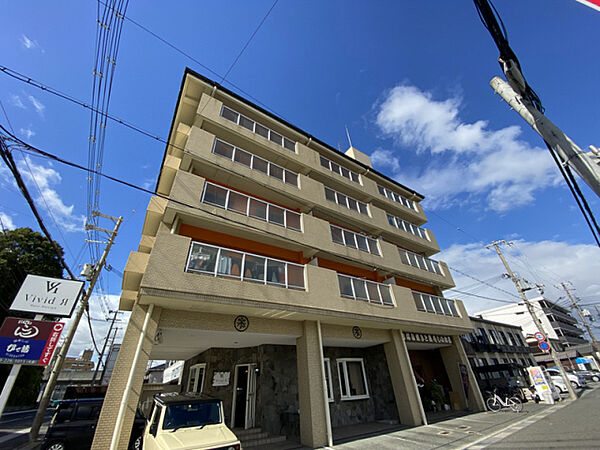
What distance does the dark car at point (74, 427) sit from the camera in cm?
749

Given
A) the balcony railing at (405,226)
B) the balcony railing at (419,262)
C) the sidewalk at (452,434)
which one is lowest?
the sidewalk at (452,434)

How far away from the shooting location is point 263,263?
887 cm

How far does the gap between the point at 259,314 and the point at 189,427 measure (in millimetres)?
3620

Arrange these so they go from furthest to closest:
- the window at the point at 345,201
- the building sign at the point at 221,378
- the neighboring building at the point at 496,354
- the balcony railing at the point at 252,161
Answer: the neighboring building at the point at 496,354 < the window at the point at 345,201 < the building sign at the point at 221,378 < the balcony railing at the point at 252,161

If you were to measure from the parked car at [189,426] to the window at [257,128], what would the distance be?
1183 cm

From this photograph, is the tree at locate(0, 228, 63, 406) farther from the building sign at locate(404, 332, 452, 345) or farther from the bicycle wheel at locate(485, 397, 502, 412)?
the bicycle wheel at locate(485, 397, 502, 412)

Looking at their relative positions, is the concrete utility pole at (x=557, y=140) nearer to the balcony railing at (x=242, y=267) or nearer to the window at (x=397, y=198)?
the balcony railing at (x=242, y=267)

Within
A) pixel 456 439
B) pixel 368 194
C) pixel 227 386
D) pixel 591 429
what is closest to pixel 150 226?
pixel 227 386

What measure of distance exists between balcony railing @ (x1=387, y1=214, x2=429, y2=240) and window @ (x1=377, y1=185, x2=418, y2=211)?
1.97m

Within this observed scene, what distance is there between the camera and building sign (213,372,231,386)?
37.2 ft

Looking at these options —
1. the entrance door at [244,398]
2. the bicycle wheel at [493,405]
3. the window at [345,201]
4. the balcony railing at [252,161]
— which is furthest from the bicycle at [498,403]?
the balcony railing at [252,161]

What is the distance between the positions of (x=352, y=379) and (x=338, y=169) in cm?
1235

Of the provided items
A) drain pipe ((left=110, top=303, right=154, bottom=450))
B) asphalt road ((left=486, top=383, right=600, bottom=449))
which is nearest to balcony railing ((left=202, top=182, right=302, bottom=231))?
drain pipe ((left=110, top=303, right=154, bottom=450))

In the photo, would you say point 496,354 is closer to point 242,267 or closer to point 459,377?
point 459,377
